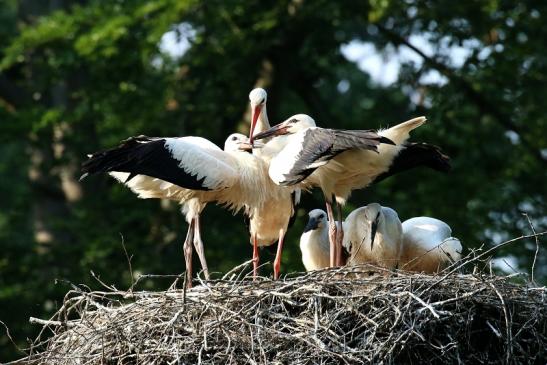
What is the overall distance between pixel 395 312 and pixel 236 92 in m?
9.47

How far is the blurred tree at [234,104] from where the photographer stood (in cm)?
1686

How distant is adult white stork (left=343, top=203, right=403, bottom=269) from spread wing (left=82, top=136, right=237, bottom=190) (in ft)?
3.55

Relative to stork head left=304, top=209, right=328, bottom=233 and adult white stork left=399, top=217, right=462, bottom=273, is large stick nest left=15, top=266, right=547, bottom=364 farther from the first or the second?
stork head left=304, top=209, right=328, bottom=233

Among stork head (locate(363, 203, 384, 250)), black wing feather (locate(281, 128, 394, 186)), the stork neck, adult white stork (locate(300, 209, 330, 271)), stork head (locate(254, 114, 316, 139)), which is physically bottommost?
adult white stork (locate(300, 209, 330, 271))

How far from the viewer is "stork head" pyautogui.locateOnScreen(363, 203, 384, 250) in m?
10.5

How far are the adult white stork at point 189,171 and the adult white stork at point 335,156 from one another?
0.33 m

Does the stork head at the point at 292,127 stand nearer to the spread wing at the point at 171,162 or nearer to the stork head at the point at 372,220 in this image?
the spread wing at the point at 171,162

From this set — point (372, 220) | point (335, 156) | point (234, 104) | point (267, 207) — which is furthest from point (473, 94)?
point (335, 156)

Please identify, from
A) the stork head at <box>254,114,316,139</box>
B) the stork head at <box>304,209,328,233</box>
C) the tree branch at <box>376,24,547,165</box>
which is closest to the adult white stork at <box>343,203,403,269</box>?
the stork head at <box>304,209,328,233</box>

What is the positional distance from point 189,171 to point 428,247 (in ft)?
6.66

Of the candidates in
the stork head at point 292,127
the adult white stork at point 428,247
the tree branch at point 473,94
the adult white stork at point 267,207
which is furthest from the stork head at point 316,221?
the tree branch at point 473,94

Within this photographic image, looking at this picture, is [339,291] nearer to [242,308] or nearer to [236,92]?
[242,308]

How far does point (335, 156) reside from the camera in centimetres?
1009

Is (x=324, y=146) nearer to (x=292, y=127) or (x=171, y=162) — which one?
(x=292, y=127)
